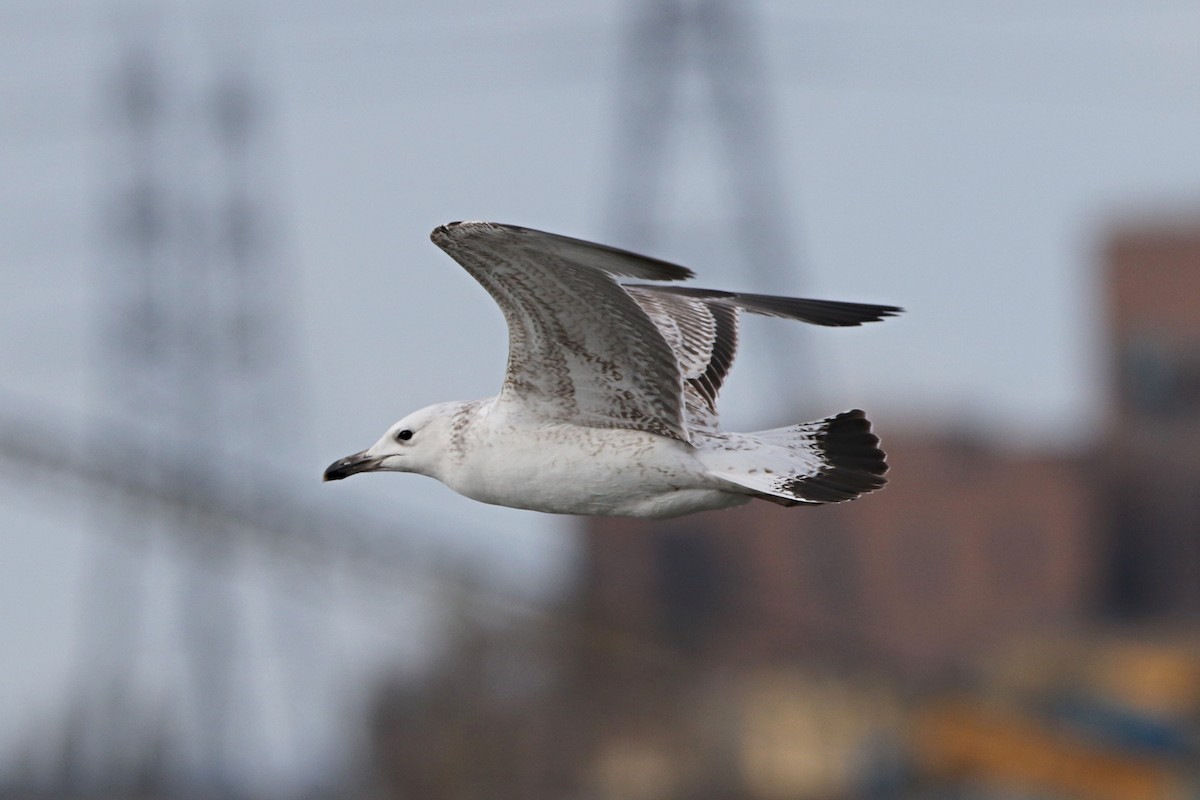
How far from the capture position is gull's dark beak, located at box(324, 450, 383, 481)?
9516 mm

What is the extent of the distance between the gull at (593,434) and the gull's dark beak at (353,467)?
141 millimetres

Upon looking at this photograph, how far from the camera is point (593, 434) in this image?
29.6 ft

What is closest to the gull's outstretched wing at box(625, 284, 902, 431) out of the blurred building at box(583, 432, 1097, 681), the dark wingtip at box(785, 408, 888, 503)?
the dark wingtip at box(785, 408, 888, 503)

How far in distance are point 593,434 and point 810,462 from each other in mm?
869

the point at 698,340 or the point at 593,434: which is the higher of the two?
the point at 698,340

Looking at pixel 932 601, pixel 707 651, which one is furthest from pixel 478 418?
pixel 932 601

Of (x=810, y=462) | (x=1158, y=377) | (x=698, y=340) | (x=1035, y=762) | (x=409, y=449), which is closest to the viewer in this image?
(x=810, y=462)

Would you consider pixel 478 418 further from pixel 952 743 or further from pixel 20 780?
pixel 20 780

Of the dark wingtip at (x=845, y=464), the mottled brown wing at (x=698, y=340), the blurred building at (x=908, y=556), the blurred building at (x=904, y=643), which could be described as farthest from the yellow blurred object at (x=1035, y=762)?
the blurred building at (x=908, y=556)

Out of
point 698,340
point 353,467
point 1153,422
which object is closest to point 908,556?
point 1153,422

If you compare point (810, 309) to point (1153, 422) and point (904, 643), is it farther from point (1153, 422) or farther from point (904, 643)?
point (1153, 422)

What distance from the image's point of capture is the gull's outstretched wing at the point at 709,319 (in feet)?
32.0

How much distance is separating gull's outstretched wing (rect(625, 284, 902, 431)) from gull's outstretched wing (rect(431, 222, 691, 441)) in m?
0.38

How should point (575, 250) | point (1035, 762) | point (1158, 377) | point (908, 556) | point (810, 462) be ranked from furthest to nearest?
point (1158, 377), point (908, 556), point (1035, 762), point (810, 462), point (575, 250)
